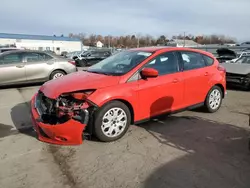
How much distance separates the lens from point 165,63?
4762 mm

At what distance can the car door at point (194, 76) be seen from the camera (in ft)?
16.5

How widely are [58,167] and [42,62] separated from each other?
6.75 m

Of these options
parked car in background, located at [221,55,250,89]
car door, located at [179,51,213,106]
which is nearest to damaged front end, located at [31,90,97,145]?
car door, located at [179,51,213,106]

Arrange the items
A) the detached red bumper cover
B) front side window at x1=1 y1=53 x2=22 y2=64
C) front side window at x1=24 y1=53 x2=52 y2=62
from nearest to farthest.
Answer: the detached red bumper cover → front side window at x1=1 y1=53 x2=22 y2=64 → front side window at x1=24 y1=53 x2=52 y2=62

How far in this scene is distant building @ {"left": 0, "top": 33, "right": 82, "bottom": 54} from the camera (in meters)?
56.8

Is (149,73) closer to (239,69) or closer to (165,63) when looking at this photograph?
(165,63)

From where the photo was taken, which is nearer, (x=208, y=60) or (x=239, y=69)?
(x=208, y=60)

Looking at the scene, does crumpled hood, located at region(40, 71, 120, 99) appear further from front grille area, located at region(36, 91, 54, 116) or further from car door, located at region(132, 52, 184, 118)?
car door, located at region(132, 52, 184, 118)

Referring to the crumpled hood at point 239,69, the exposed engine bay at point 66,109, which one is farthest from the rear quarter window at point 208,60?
the crumpled hood at point 239,69

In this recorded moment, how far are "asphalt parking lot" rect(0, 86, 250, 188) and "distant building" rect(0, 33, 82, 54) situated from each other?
56.3 m

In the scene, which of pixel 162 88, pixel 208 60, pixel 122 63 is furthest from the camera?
pixel 208 60

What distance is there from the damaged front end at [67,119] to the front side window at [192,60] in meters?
2.22

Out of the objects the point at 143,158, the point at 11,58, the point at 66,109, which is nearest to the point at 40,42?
the point at 11,58

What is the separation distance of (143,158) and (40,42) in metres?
63.1
